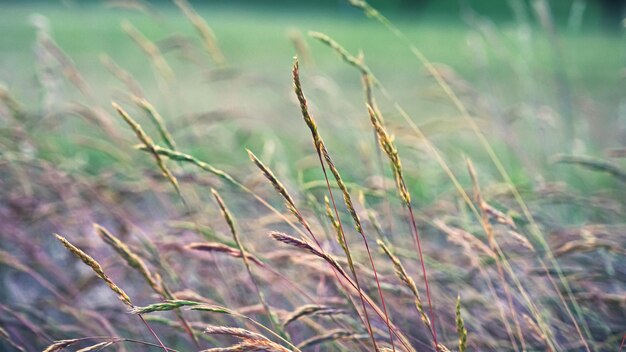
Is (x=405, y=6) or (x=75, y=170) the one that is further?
(x=405, y=6)

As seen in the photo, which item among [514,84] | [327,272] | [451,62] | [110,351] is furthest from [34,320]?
[451,62]

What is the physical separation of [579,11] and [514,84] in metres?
7.22

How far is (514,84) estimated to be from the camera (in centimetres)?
880

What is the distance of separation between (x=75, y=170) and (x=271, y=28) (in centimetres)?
1360

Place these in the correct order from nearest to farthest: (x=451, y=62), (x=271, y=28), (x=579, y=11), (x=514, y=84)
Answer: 1. (x=579, y=11)
2. (x=514, y=84)
3. (x=451, y=62)
4. (x=271, y=28)

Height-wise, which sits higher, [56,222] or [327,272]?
[327,272]

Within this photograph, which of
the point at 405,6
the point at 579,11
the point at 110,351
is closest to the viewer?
the point at 110,351

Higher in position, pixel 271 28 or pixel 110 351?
pixel 110 351

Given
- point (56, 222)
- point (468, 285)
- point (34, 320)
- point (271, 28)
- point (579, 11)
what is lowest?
point (271, 28)

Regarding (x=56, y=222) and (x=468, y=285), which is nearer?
(x=468, y=285)

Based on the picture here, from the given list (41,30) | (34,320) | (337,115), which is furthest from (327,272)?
(41,30)

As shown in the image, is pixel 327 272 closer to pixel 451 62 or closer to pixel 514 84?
pixel 514 84

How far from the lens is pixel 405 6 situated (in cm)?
2100

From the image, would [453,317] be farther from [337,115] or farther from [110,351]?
[337,115]
